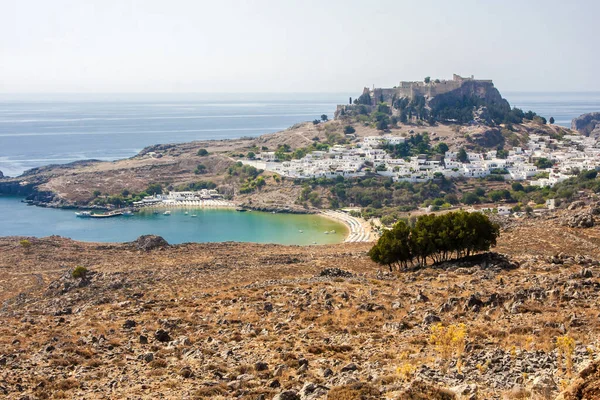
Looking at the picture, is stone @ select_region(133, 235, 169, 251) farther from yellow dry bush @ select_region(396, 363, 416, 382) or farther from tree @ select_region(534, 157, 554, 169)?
tree @ select_region(534, 157, 554, 169)

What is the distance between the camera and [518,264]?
18516 millimetres

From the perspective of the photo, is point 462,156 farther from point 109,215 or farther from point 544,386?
point 544,386

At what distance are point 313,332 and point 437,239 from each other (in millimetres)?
9308

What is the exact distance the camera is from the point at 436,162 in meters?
73.4

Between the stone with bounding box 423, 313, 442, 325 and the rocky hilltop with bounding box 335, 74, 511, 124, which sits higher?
the rocky hilltop with bounding box 335, 74, 511, 124

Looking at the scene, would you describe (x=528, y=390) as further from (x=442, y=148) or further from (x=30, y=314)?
Result: (x=442, y=148)

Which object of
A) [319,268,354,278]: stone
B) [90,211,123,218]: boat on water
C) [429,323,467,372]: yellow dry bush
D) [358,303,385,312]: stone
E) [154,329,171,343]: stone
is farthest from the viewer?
[90,211,123,218]: boat on water

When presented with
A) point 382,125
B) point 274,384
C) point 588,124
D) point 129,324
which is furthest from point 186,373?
point 588,124

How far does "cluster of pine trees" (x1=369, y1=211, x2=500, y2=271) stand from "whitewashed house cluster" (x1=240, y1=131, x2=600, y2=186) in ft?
146

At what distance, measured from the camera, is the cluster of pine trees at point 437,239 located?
20.2 meters

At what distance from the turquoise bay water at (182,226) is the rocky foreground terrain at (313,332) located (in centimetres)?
2968

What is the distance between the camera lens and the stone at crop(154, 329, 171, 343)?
12790mm

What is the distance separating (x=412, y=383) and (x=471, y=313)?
5.26 meters

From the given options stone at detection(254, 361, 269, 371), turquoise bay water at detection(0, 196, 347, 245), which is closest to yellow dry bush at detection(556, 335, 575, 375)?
stone at detection(254, 361, 269, 371)
